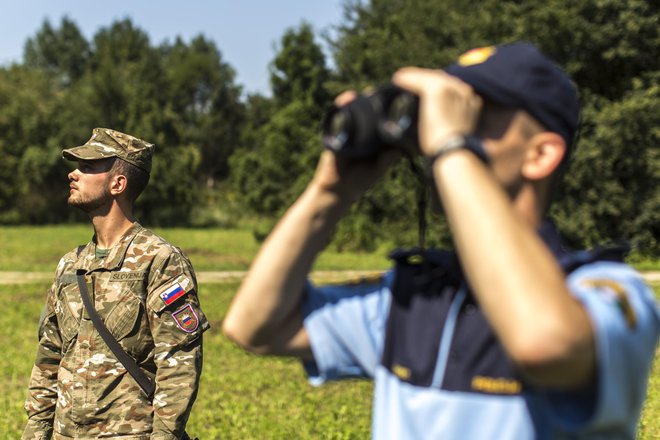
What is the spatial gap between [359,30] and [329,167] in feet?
103

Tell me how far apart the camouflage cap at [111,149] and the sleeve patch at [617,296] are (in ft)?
9.87

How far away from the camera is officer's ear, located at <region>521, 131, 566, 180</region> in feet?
4.71

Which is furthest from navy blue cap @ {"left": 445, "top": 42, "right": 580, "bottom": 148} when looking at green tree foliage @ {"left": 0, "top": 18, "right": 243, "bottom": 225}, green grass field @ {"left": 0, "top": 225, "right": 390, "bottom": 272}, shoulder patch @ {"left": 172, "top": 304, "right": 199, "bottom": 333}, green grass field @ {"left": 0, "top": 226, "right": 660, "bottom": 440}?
green tree foliage @ {"left": 0, "top": 18, "right": 243, "bottom": 225}

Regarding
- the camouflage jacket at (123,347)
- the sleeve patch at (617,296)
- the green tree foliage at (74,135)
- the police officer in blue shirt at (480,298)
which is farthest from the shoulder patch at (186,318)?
the green tree foliage at (74,135)

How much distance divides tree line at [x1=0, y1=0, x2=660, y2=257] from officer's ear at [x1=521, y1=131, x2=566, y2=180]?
23 cm

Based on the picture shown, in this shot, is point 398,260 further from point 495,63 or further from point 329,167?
point 495,63

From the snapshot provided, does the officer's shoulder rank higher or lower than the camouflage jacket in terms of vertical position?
higher

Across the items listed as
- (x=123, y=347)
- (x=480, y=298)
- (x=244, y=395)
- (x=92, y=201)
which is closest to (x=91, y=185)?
(x=92, y=201)

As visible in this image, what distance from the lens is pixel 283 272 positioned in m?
1.61

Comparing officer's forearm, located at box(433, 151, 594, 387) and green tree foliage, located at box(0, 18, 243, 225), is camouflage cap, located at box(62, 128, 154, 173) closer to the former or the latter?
officer's forearm, located at box(433, 151, 594, 387)

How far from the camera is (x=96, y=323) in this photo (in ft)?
11.5

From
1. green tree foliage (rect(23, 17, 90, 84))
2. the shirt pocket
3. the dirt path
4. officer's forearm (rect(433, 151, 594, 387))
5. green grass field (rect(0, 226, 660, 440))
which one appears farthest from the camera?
green tree foliage (rect(23, 17, 90, 84))

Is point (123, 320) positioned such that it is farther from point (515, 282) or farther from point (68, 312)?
point (515, 282)

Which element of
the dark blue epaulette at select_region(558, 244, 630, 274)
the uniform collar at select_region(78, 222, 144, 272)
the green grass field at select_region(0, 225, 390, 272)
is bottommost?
the green grass field at select_region(0, 225, 390, 272)
